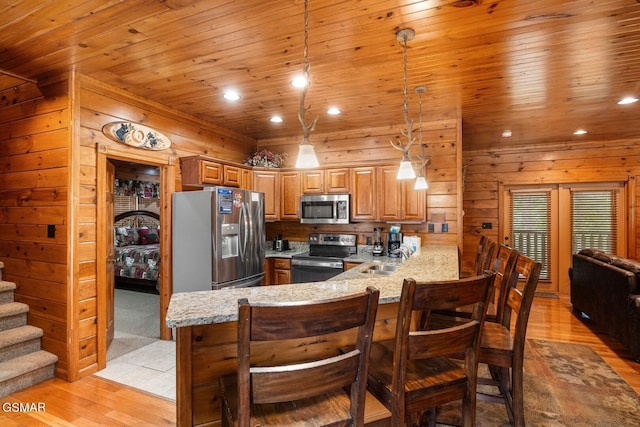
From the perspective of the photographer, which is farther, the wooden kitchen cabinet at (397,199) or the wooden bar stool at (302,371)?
the wooden kitchen cabinet at (397,199)

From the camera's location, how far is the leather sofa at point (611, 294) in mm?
3139

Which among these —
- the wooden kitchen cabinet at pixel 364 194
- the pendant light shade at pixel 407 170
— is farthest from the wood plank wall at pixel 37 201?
the wooden kitchen cabinet at pixel 364 194

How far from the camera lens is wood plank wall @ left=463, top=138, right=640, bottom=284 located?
5.39 m

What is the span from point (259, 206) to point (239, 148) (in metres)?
1.27

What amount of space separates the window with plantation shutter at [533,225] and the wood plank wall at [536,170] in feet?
0.94

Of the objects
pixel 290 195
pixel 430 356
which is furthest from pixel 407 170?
pixel 290 195

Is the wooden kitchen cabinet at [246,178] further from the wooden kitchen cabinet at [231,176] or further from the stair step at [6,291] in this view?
the stair step at [6,291]

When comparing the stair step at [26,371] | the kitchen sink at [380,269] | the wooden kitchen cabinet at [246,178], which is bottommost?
the stair step at [26,371]

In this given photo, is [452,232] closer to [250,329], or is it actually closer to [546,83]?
[546,83]

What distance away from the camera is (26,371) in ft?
8.71

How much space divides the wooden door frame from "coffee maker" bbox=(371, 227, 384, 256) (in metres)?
2.50

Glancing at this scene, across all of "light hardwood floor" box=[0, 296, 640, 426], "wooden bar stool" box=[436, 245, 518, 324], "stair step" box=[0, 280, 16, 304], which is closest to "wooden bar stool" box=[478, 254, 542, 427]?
"wooden bar stool" box=[436, 245, 518, 324]

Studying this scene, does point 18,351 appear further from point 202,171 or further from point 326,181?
→ point 326,181

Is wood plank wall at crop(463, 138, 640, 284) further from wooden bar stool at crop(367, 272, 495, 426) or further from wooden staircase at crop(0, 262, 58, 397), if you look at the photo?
wooden staircase at crop(0, 262, 58, 397)
